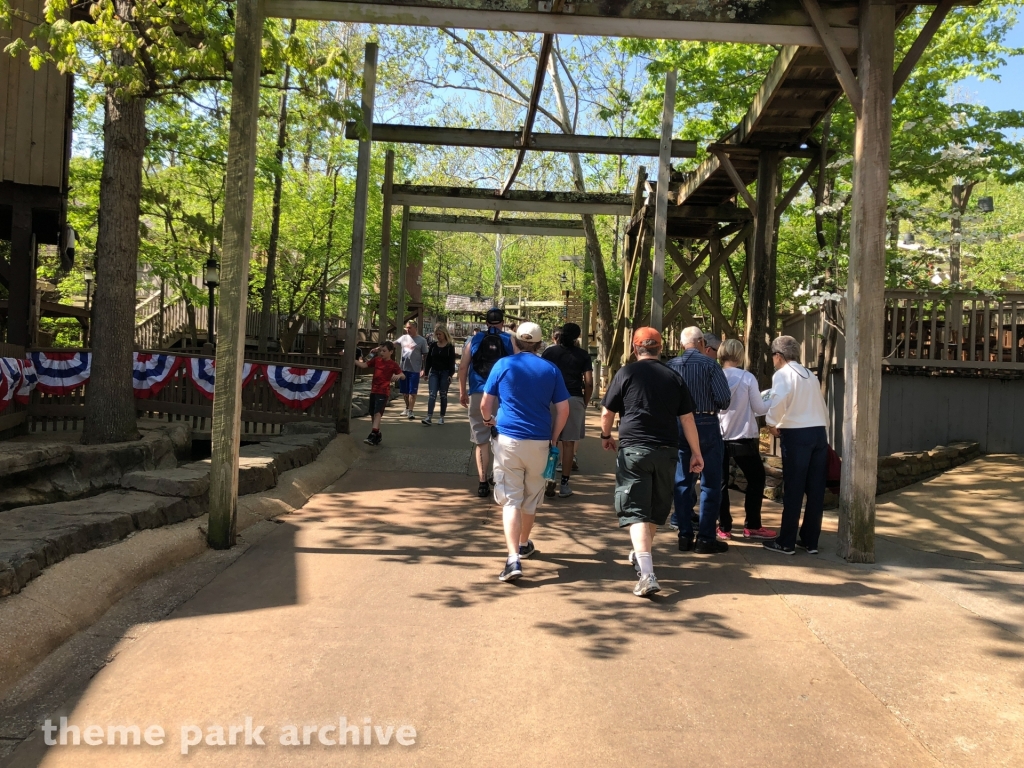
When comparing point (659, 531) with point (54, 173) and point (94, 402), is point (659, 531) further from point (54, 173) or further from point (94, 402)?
point (54, 173)

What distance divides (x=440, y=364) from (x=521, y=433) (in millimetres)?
8104

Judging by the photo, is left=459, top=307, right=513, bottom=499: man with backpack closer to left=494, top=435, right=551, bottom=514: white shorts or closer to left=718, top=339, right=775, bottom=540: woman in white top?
left=718, top=339, right=775, bottom=540: woman in white top

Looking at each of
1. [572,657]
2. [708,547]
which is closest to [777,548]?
[708,547]

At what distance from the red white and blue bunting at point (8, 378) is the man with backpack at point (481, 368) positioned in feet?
19.1

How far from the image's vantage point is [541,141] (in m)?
11.7

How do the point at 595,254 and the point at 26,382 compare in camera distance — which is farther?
the point at 595,254

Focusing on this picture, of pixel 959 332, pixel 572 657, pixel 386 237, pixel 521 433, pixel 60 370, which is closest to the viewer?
pixel 572 657

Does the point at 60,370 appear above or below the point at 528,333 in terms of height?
below

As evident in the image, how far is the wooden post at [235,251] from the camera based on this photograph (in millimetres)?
6156

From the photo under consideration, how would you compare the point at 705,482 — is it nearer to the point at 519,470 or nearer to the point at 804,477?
the point at 804,477

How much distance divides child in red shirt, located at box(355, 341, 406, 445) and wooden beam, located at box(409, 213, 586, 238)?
7559 mm

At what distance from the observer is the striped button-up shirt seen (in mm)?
6715

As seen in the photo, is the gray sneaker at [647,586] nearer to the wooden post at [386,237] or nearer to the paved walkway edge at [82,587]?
the paved walkway edge at [82,587]

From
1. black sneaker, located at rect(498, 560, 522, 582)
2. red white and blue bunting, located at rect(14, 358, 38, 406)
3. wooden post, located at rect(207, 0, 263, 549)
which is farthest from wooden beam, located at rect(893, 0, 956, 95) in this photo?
red white and blue bunting, located at rect(14, 358, 38, 406)
